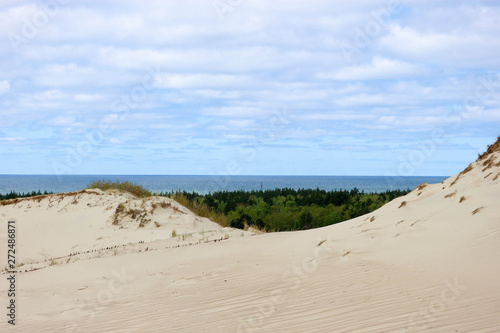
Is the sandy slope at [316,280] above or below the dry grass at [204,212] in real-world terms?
below

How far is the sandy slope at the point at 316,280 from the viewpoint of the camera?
605cm

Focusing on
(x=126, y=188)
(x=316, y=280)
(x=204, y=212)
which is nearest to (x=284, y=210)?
(x=204, y=212)

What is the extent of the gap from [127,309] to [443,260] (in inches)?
189

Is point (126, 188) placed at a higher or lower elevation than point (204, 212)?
higher

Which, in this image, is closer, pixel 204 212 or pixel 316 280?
pixel 316 280

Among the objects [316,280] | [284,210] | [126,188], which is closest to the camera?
[316,280]

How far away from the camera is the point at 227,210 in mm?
21953

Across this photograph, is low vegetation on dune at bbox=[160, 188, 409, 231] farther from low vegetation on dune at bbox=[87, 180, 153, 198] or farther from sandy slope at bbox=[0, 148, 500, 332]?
sandy slope at bbox=[0, 148, 500, 332]

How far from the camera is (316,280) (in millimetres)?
7684

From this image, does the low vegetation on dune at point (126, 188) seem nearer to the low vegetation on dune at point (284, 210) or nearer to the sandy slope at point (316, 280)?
the low vegetation on dune at point (284, 210)

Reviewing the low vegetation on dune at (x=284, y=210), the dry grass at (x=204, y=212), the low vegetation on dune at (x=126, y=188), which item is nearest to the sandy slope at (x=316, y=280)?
the low vegetation on dune at (x=284, y=210)

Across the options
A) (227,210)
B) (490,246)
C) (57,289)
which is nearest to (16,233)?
(227,210)

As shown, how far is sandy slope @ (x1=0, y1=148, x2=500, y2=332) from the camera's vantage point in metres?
6.05

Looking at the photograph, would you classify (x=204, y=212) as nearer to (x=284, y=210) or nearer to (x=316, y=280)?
(x=284, y=210)
